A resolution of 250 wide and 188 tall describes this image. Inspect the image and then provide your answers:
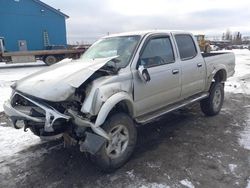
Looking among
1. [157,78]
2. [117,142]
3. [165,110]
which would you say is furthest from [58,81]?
[165,110]

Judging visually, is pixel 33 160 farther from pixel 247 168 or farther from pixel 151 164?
pixel 247 168

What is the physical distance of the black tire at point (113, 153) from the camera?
3.68 metres

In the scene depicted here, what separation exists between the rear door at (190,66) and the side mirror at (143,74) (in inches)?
47.3

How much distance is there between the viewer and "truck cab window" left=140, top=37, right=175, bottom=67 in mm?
4552

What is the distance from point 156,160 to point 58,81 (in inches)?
75.9

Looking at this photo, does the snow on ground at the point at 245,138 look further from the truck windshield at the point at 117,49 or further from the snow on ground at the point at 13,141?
the snow on ground at the point at 13,141

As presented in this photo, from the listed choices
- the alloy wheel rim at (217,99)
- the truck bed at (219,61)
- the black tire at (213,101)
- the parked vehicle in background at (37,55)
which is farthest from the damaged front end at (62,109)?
the parked vehicle in background at (37,55)

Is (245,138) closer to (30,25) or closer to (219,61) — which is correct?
(219,61)

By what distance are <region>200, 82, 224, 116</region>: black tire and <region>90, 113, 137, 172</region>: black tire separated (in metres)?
2.86

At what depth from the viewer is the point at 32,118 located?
138 inches

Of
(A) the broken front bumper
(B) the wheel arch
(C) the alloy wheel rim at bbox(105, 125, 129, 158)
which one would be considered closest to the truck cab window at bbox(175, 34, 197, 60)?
(B) the wheel arch

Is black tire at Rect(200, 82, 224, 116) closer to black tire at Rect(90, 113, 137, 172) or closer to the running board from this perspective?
the running board

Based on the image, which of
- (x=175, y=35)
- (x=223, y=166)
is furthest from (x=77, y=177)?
(x=175, y=35)

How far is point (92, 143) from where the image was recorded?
11.2 feet
